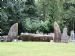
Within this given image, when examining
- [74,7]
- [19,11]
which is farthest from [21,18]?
[74,7]

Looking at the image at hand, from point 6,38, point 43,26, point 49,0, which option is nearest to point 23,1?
point 43,26

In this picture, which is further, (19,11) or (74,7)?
(74,7)

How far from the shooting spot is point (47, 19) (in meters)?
37.6

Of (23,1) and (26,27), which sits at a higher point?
(23,1)

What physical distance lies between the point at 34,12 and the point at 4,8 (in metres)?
5.21

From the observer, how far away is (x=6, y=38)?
22750mm
